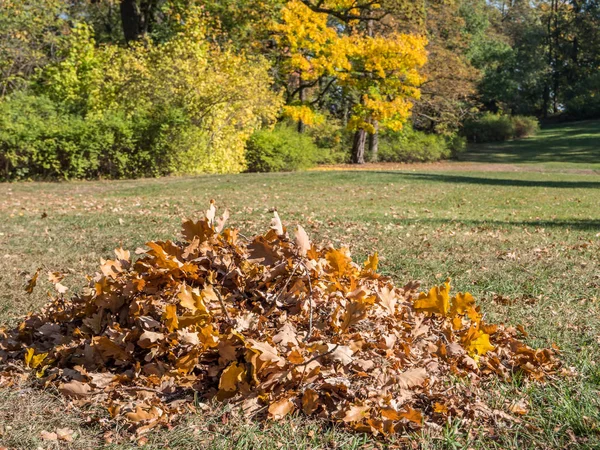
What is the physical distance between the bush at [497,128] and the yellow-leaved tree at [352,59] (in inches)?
824

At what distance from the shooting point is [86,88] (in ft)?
66.1

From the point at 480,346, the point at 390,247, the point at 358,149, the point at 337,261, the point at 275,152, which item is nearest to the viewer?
the point at 480,346

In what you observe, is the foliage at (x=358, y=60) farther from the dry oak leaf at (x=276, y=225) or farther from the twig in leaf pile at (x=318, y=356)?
the twig in leaf pile at (x=318, y=356)

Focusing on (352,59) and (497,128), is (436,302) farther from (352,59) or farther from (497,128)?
(497,128)

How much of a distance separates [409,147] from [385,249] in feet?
89.5

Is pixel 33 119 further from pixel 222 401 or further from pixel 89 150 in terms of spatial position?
pixel 222 401

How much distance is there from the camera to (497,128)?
1809 inches

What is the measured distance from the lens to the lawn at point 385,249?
7.97 ft

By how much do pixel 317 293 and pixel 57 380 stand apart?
4.39ft

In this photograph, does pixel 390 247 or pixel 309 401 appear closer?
pixel 309 401

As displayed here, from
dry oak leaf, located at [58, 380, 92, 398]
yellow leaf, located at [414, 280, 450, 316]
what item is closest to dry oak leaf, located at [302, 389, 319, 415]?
yellow leaf, located at [414, 280, 450, 316]

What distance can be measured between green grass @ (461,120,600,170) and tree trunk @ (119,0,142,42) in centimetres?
2013

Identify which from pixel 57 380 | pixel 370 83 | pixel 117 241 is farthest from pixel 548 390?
pixel 370 83

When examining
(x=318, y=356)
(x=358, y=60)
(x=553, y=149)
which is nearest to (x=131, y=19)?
(x=358, y=60)
